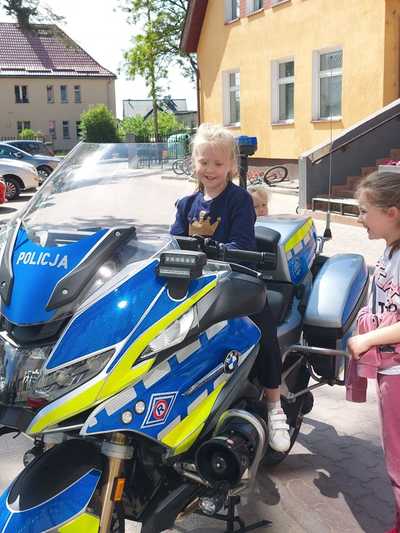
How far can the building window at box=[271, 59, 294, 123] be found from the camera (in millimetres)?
19219

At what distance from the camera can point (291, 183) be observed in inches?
722

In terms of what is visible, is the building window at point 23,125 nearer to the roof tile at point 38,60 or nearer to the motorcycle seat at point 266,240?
the roof tile at point 38,60

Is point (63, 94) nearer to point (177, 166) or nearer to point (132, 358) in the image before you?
point (177, 166)

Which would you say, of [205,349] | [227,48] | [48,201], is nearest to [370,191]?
[205,349]

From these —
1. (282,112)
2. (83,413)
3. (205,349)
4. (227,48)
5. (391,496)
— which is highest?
(227,48)

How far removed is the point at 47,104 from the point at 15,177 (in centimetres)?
4249

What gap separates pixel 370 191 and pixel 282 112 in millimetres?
17715

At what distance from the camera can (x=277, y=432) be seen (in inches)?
102

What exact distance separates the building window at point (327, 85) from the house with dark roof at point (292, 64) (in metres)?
0.03

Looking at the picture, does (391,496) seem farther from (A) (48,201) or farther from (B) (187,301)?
(A) (48,201)

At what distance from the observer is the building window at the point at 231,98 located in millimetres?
22297

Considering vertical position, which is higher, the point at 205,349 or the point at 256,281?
the point at 256,281

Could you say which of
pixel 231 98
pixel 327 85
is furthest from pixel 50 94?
pixel 327 85

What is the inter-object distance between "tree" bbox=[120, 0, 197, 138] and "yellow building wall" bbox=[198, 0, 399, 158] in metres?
13.3
